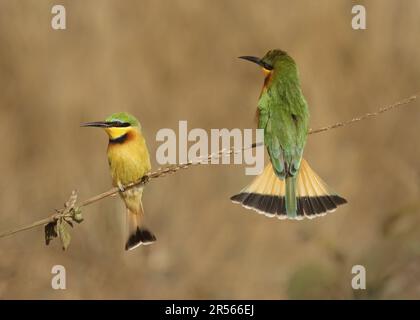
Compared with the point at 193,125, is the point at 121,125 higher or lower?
lower

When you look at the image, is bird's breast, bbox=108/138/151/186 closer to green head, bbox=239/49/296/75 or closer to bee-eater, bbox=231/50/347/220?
bee-eater, bbox=231/50/347/220

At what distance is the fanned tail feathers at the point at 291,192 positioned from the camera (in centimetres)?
241

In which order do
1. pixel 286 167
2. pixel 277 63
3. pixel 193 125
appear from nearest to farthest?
pixel 286 167
pixel 277 63
pixel 193 125

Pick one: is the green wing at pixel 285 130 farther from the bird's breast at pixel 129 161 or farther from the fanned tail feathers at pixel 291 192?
the bird's breast at pixel 129 161

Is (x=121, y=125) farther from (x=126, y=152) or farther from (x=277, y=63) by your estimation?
(x=277, y=63)

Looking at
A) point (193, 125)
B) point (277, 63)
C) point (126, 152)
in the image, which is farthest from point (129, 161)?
point (193, 125)

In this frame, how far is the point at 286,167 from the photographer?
2.43 metres

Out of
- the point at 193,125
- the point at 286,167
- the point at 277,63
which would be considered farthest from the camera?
the point at 193,125

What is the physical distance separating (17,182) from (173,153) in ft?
5.00

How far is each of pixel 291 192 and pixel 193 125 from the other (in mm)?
1615

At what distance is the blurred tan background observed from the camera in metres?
3.80

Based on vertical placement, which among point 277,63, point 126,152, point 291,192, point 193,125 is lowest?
point 291,192

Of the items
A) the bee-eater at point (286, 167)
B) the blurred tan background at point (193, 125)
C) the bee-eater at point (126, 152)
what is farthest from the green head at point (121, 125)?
the blurred tan background at point (193, 125)

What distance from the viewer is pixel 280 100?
250 cm
